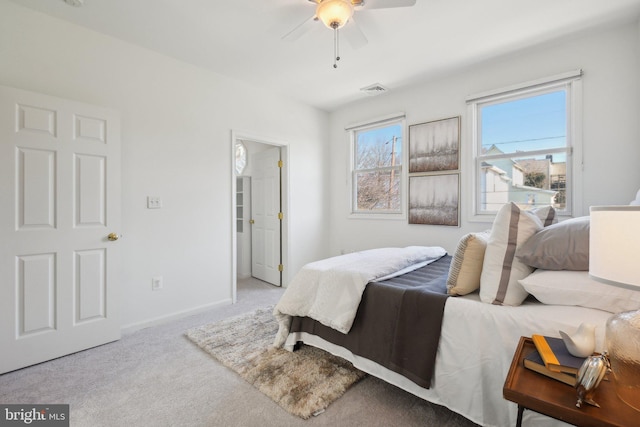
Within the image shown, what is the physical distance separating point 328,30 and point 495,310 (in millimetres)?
2478

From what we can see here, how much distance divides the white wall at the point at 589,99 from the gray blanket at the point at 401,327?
182 cm

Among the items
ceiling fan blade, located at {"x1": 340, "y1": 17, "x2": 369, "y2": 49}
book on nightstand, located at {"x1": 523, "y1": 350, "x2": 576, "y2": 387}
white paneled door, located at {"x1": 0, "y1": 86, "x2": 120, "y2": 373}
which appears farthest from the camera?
ceiling fan blade, located at {"x1": 340, "y1": 17, "x2": 369, "y2": 49}

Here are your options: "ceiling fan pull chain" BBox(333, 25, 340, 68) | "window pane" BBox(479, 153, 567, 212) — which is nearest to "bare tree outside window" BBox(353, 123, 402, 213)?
"window pane" BBox(479, 153, 567, 212)

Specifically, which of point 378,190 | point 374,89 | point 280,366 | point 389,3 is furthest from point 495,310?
point 374,89

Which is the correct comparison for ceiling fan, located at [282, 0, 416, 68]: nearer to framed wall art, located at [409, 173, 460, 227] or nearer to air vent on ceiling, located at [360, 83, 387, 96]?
air vent on ceiling, located at [360, 83, 387, 96]

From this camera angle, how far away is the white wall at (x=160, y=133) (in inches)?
92.8

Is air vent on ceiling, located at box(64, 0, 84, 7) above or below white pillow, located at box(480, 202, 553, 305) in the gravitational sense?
above

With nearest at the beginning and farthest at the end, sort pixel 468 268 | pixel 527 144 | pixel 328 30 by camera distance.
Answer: pixel 468 268 < pixel 328 30 < pixel 527 144

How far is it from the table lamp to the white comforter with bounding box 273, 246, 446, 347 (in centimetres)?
118

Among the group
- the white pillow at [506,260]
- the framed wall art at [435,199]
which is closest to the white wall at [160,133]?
the framed wall art at [435,199]

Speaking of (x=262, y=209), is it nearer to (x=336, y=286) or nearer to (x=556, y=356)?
(x=336, y=286)

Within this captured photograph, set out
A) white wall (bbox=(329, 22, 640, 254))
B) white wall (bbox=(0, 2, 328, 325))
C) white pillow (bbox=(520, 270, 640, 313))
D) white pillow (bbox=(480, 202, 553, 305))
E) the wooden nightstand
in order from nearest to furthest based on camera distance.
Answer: the wooden nightstand
white pillow (bbox=(520, 270, 640, 313))
white pillow (bbox=(480, 202, 553, 305))
white wall (bbox=(0, 2, 328, 325))
white wall (bbox=(329, 22, 640, 254))

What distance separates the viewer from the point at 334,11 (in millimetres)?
1977

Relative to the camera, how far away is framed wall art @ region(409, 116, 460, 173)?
342cm
